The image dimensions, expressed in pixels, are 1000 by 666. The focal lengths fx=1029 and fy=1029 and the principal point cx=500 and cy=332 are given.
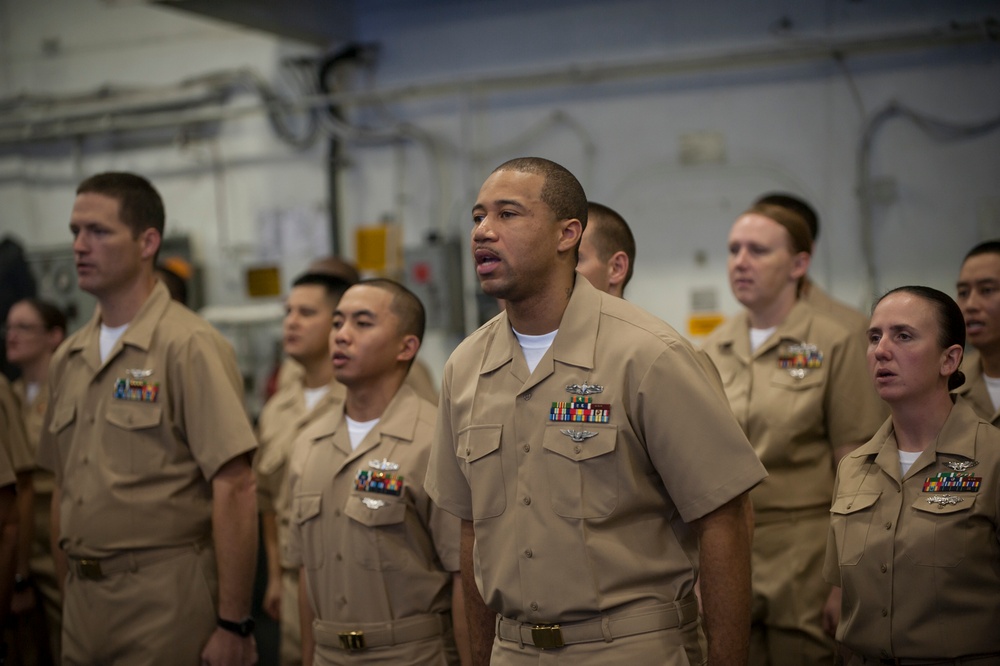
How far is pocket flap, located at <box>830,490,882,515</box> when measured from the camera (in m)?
2.44

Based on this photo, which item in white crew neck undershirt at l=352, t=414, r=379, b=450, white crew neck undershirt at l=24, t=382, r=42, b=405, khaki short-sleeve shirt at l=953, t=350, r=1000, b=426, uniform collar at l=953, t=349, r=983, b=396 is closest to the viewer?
white crew neck undershirt at l=352, t=414, r=379, b=450

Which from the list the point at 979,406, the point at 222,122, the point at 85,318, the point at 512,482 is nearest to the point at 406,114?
the point at 222,122

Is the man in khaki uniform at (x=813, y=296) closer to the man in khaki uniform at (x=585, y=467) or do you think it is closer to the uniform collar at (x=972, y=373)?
the uniform collar at (x=972, y=373)

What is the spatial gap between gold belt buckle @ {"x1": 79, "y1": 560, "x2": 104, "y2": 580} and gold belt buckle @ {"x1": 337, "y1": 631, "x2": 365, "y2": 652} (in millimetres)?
739

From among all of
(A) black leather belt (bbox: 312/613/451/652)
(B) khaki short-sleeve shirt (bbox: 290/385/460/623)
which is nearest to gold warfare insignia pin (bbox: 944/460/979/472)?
(B) khaki short-sleeve shirt (bbox: 290/385/460/623)

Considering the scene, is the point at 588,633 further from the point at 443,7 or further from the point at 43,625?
the point at 443,7

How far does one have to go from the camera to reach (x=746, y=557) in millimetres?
2105

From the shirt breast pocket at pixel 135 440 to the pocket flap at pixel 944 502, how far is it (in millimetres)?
2009

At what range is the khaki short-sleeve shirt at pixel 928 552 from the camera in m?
2.25

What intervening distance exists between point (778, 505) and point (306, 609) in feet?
4.90

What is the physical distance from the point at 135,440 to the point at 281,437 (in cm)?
122

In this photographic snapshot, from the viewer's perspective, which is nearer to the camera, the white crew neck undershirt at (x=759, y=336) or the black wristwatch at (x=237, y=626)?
the black wristwatch at (x=237, y=626)

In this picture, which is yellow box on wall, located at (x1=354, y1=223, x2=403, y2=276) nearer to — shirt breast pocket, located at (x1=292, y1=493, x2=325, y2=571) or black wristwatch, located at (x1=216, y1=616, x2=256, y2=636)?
shirt breast pocket, located at (x1=292, y1=493, x2=325, y2=571)

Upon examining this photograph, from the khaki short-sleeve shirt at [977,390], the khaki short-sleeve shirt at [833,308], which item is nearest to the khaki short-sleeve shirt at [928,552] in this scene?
the khaki short-sleeve shirt at [977,390]
